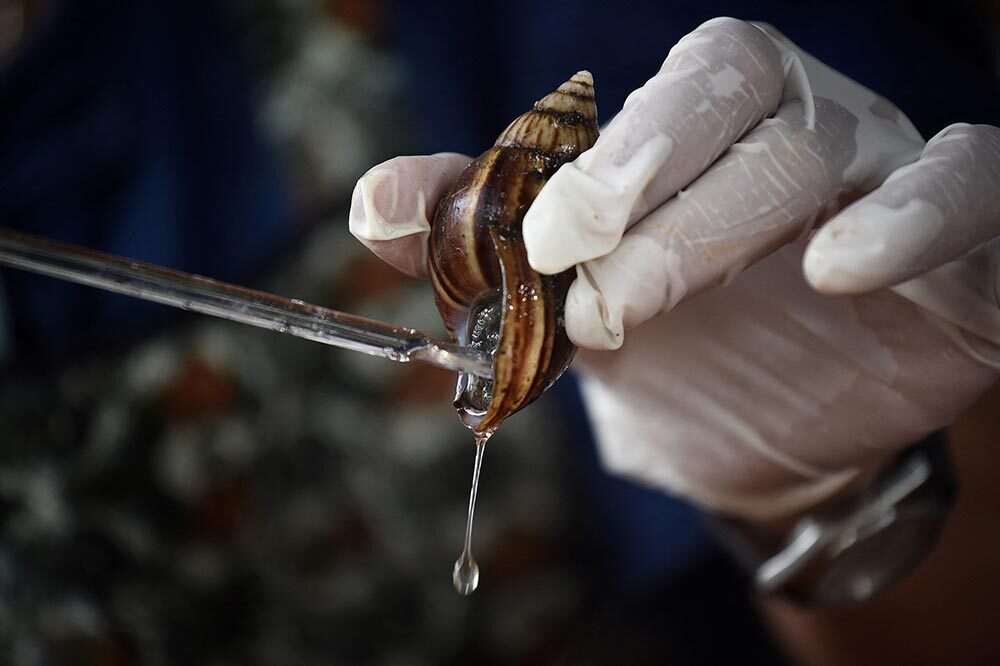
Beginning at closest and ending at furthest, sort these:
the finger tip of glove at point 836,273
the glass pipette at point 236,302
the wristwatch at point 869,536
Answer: the finger tip of glove at point 836,273
the glass pipette at point 236,302
the wristwatch at point 869,536

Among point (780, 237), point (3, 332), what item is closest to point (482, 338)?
point (780, 237)

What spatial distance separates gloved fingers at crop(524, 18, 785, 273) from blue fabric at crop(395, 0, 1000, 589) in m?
0.46

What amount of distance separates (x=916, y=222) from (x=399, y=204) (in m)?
0.33

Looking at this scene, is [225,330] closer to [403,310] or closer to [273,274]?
[273,274]

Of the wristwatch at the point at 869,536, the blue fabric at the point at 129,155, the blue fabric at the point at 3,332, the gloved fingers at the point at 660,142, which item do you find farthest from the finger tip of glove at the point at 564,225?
the blue fabric at the point at 3,332

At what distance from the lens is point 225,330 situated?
1.10 m

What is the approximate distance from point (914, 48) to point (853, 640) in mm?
705

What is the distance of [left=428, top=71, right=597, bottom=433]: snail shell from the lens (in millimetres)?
535

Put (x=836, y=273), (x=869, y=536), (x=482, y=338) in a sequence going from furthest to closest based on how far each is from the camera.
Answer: (x=869, y=536) → (x=482, y=338) → (x=836, y=273)

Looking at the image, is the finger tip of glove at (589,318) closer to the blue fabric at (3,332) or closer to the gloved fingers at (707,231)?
the gloved fingers at (707,231)

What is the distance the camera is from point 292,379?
113cm

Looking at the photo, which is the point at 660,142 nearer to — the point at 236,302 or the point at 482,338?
the point at 482,338

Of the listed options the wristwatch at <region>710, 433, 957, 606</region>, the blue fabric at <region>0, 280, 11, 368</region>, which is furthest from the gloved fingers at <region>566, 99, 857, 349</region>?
the blue fabric at <region>0, 280, 11, 368</region>

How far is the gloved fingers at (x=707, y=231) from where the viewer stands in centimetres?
54
